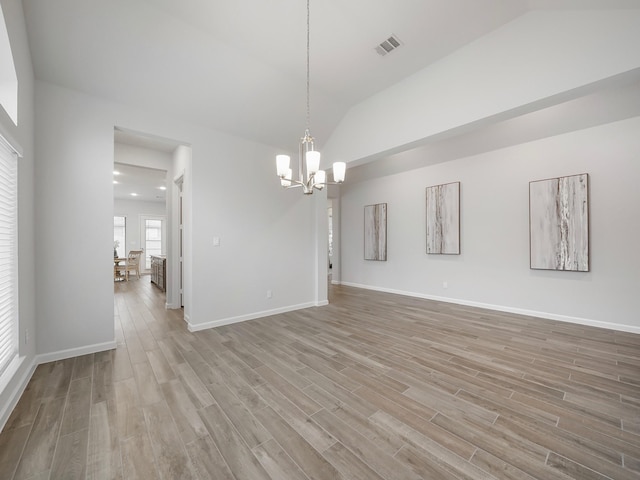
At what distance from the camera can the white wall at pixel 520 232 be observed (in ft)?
12.0

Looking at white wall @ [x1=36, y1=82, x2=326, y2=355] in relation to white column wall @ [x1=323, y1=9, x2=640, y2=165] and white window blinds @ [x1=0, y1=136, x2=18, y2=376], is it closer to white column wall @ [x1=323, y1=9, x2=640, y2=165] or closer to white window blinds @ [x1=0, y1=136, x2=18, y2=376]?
white window blinds @ [x1=0, y1=136, x2=18, y2=376]

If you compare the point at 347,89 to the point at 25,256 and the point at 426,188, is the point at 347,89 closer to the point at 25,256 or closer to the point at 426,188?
the point at 426,188

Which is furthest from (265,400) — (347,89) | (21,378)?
(347,89)

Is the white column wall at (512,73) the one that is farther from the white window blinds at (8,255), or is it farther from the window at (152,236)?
the window at (152,236)

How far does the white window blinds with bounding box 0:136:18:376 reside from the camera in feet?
6.41

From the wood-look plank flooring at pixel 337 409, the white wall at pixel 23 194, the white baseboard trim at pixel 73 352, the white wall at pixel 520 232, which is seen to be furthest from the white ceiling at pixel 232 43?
the wood-look plank flooring at pixel 337 409

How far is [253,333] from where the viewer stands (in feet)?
12.0

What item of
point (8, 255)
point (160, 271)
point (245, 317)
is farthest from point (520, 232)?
point (160, 271)

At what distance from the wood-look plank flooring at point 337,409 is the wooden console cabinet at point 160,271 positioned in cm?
345

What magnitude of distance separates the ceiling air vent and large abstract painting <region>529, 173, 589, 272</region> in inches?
126

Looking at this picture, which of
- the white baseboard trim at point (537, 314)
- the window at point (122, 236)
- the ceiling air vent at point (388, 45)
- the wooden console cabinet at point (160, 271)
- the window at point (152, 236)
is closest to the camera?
the ceiling air vent at point (388, 45)

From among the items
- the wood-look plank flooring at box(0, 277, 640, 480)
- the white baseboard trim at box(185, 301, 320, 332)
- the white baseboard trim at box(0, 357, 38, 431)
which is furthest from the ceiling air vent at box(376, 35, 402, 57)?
the white baseboard trim at box(0, 357, 38, 431)

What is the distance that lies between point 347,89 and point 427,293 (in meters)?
4.31

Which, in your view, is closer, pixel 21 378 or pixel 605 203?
pixel 21 378
